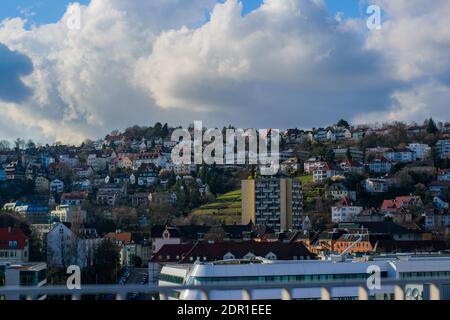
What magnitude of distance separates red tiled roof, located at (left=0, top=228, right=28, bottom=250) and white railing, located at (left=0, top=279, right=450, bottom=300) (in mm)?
30762

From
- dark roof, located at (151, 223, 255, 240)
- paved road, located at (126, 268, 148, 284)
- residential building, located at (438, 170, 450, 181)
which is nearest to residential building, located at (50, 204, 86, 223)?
dark roof, located at (151, 223, 255, 240)

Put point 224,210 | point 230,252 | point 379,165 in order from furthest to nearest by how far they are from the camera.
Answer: point 379,165 → point 224,210 → point 230,252

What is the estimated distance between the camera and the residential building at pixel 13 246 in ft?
116

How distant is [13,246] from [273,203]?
25.6 meters

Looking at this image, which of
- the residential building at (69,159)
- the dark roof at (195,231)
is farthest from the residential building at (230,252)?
the residential building at (69,159)

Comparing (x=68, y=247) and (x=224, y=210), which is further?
(x=224, y=210)

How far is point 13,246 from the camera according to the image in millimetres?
35906

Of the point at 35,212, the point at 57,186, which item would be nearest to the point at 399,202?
the point at 35,212

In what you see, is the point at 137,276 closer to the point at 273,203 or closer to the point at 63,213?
the point at 63,213

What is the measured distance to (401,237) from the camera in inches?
1887

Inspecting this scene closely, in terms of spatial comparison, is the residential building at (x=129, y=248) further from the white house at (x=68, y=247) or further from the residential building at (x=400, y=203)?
the residential building at (x=400, y=203)

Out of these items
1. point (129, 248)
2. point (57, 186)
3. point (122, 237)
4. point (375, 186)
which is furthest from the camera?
point (57, 186)
